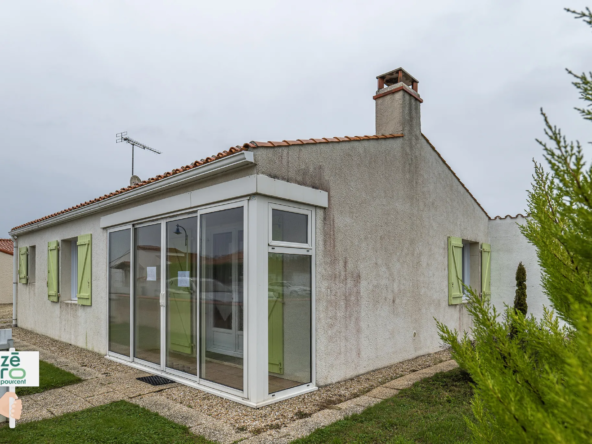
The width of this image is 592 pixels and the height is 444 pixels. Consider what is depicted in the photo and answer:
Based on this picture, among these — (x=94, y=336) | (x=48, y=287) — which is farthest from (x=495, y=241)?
(x=48, y=287)

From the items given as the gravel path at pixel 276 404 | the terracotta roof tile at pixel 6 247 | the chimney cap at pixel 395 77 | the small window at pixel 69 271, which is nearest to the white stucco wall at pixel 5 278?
the terracotta roof tile at pixel 6 247

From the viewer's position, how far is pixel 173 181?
6.01m

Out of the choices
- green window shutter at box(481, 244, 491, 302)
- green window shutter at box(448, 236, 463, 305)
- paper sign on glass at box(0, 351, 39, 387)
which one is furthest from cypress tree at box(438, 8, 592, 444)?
green window shutter at box(481, 244, 491, 302)

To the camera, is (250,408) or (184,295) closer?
(250,408)

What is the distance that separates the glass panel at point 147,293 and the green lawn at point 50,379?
1.09 metres

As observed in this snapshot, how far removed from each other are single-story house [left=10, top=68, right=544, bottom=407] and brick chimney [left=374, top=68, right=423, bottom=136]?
28 mm

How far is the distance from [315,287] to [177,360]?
7.97ft

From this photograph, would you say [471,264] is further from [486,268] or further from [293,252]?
[293,252]

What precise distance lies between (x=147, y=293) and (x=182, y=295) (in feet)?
3.85

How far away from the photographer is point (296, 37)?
9.29 metres

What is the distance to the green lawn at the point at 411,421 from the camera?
3.88m

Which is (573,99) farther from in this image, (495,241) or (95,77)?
(95,77)

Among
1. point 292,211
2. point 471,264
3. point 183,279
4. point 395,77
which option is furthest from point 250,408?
point 471,264

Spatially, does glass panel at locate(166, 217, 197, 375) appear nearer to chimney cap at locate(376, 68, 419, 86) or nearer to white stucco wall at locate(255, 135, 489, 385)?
white stucco wall at locate(255, 135, 489, 385)
